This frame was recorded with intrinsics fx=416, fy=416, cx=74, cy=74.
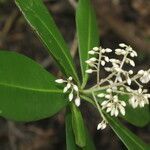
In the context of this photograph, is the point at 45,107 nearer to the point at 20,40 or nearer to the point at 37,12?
the point at 37,12

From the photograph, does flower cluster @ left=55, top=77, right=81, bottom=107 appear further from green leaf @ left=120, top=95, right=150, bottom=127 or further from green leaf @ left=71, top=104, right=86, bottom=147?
A: green leaf @ left=120, top=95, right=150, bottom=127

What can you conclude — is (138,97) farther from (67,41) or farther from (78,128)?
(67,41)

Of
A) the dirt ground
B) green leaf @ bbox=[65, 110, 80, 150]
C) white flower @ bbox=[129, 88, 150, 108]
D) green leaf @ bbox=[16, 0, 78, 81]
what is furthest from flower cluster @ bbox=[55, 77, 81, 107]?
the dirt ground

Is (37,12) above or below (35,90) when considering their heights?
above

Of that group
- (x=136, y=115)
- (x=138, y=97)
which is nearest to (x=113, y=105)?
(x=138, y=97)

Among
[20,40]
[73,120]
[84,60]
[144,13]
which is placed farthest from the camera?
[144,13]

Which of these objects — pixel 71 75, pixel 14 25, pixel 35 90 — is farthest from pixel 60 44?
pixel 14 25

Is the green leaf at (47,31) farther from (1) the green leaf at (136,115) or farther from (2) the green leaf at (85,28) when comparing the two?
(1) the green leaf at (136,115)

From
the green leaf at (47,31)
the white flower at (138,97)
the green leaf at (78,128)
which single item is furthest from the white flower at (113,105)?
the green leaf at (47,31)
